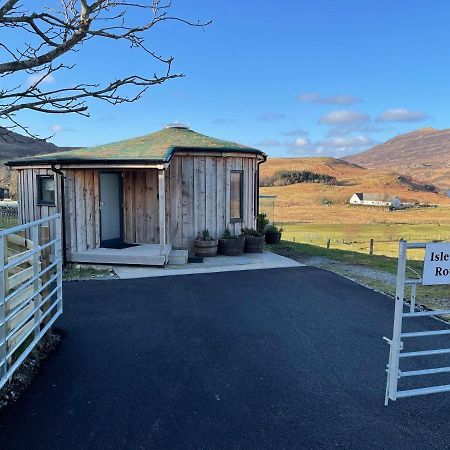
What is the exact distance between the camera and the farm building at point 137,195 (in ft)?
30.9

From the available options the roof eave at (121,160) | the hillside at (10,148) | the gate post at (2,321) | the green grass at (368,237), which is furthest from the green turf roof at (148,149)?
the green grass at (368,237)

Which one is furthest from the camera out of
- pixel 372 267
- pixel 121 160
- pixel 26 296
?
pixel 372 267

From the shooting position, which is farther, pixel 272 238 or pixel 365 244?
pixel 365 244

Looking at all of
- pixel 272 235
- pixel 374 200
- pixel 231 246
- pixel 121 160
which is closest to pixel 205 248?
pixel 231 246

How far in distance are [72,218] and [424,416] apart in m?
8.35

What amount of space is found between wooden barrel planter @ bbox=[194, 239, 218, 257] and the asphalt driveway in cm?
364

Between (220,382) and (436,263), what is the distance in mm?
2243

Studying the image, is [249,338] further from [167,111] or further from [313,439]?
[167,111]

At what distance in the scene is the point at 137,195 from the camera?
1082 cm

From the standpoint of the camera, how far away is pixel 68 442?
2857 millimetres

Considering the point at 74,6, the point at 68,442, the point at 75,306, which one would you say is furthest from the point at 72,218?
the point at 68,442

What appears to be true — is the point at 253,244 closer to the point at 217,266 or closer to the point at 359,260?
the point at 217,266

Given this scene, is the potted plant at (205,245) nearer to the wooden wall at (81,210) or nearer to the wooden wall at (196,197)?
the wooden wall at (196,197)

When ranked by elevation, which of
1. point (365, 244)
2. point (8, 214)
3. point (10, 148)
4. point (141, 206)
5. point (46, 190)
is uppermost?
point (10, 148)
